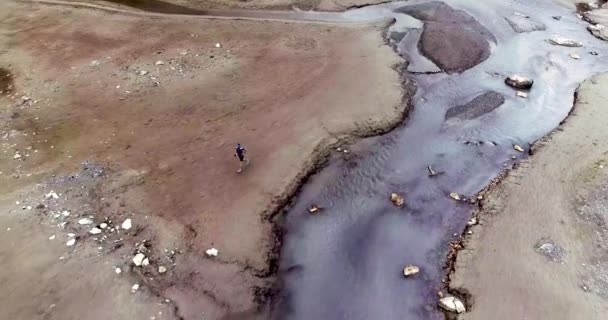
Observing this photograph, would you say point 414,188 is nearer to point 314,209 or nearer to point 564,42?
point 314,209

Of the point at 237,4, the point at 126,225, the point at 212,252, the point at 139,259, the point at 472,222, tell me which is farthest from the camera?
the point at 237,4

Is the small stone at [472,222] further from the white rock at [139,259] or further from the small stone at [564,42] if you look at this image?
the small stone at [564,42]

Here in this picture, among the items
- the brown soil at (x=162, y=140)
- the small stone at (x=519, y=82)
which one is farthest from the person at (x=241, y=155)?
the small stone at (x=519, y=82)

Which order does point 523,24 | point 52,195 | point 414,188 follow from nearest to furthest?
point 52,195, point 414,188, point 523,24

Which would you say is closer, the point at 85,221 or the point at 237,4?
the point at 85,221

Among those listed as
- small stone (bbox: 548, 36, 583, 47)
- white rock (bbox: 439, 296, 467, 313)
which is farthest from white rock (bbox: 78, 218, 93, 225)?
small stone (bbox: 548, 36, 583, 47)

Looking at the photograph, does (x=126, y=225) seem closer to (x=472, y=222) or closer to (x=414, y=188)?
(x=414, y=188)

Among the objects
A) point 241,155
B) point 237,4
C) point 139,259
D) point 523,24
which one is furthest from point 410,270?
point 237,4

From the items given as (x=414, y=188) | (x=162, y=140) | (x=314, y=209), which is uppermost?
(x=162, y=140)

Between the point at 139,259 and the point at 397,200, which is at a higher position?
the point at 139,259

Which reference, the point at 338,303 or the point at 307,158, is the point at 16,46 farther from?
the point at 338,303
